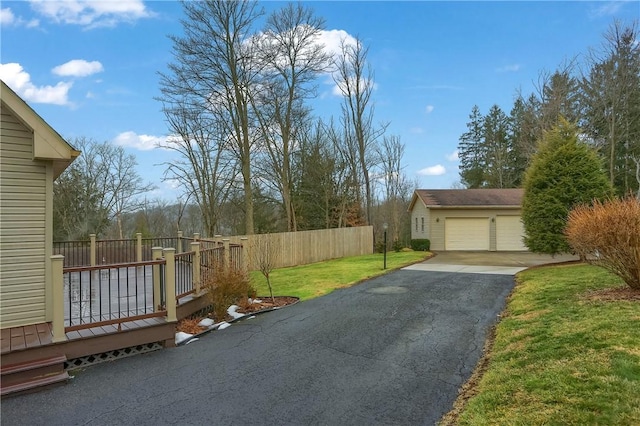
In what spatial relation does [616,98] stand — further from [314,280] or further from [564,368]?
[564,368]

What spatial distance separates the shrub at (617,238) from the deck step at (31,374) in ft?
26.6

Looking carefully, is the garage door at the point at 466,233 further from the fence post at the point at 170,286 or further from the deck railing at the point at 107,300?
the fence post at the point at 170,286

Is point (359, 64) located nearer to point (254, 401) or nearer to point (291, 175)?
point (291, 175)

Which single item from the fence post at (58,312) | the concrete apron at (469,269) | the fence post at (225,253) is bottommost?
the concrete apron at (469,269)

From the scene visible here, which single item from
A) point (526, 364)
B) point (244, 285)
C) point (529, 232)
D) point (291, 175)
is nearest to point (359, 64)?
point (291, 175)

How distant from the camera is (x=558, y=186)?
38.3 ft

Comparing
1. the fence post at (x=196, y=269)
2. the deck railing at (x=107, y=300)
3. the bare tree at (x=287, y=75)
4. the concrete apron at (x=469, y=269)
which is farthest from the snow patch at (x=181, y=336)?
the bare tree at (x=287, y=75)

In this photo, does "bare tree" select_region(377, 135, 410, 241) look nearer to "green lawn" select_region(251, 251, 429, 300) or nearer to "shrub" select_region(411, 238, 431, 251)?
"shrub" select_region(411, 238, 431, 251)

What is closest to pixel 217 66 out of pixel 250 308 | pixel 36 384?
pixel 250 308

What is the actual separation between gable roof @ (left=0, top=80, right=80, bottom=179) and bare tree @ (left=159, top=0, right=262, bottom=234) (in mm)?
12489

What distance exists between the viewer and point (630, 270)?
236 inches

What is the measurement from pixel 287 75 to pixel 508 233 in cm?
1555

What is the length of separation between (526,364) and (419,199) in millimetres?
19526

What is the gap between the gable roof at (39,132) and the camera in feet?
17.1
